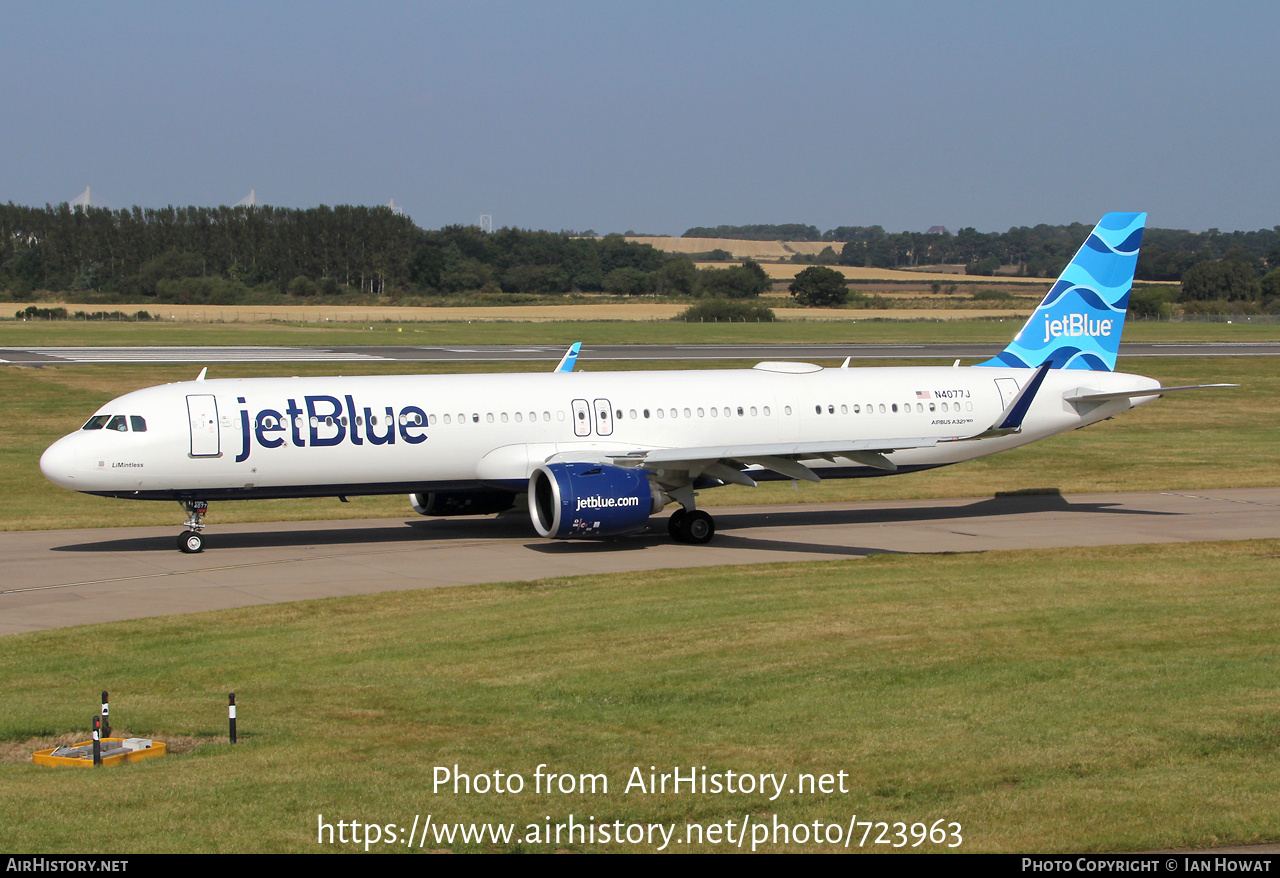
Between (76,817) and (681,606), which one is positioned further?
(681,606)

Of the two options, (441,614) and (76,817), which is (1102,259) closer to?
(441,614)

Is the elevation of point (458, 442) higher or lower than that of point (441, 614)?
higher

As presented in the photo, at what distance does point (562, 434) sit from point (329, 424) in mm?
5467

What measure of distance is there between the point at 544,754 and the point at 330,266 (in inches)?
7309

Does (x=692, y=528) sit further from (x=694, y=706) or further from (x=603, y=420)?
(x=694, y=706)

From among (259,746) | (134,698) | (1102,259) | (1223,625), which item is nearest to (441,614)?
(134,698)

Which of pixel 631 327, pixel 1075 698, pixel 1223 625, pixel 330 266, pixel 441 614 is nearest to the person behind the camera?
pixel 1075 698

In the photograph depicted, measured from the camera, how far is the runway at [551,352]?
232 ft

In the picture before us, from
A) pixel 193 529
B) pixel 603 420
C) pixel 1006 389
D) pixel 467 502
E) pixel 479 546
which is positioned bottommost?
pixel 479 546

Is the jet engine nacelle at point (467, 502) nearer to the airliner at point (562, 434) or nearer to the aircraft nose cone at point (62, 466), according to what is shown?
the airliner at point (562, 434)

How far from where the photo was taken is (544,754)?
541 inches

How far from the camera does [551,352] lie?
78.7 m

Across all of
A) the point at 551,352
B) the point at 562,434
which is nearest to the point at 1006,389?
the point at 562,434

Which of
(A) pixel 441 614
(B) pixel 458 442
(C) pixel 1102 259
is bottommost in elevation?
(A) pixel 441 614
